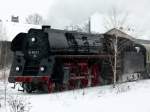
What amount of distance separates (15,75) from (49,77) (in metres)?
2.03

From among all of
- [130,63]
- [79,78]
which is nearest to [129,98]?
[79,78]

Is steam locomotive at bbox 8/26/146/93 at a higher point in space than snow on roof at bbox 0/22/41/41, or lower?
lower

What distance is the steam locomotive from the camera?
20234 millimetres

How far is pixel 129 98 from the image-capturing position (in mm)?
15430

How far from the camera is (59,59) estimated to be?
67.8ft

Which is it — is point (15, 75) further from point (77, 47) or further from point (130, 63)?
point (130, 63)

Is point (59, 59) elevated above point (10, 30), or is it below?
below

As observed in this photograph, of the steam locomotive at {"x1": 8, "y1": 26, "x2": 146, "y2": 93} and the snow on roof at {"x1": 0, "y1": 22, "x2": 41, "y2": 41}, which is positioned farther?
the snow on roof at {"x1": 0, "y1": 22, "x2": 41, "y2": 41}

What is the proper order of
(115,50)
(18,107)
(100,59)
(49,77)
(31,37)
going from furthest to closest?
(100,59) → (115,50) → (31,37) → (49,77) → (18,107)

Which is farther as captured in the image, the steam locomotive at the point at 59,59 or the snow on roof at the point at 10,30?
the snow on roof at the point at 10,30

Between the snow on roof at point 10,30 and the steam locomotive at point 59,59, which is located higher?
the snow on roof at point 10,30

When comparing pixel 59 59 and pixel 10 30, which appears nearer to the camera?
pixel 59 59

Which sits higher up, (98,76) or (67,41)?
(67,41)

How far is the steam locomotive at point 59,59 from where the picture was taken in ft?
66.4
